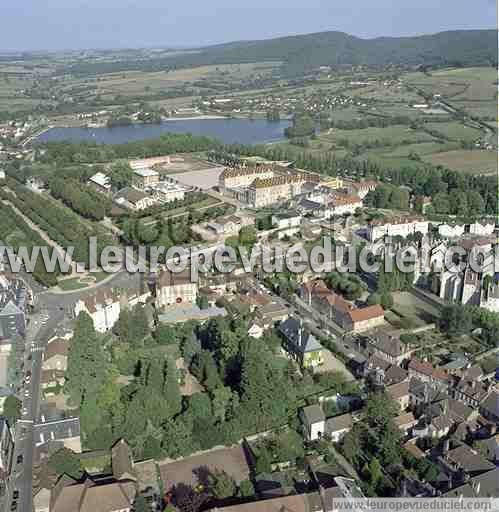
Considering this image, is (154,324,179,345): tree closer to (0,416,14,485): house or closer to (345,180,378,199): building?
(0,416,14,485): house

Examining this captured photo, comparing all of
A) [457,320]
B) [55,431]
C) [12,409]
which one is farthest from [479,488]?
[12,409]

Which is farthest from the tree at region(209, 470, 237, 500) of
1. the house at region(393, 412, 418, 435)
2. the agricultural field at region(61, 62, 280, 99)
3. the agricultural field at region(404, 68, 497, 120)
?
the agricultural field at region(61, 62, 280, 99)

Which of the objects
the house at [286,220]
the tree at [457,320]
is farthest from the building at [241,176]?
the tree at [457,320]

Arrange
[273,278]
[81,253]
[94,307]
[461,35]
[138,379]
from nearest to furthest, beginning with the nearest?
[138,379], [94,307], [273,278], [81,253], [461,35]

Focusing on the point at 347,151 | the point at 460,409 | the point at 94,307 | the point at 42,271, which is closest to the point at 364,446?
the point at 460,409

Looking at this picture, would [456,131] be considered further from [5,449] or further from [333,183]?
[5,449]

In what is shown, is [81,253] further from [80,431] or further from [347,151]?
[347,151]
